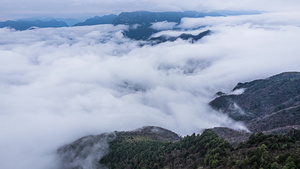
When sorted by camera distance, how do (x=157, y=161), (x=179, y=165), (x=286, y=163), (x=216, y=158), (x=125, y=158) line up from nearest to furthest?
(x=286, y=163) < (x=216, y=158) < (x=179, y=165) < (x=157, y=161) < (x=125, y=158)

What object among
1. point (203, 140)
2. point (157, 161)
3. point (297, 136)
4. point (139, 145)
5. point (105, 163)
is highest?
point (297, 136)

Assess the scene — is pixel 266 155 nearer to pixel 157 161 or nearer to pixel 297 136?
pixel 297 136

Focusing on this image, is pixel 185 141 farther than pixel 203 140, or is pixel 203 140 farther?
pixel 185 141

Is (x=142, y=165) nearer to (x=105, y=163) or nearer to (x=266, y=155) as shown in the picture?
(x=105, y=163)

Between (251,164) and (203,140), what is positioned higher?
(251,164)

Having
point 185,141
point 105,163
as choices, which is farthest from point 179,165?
point 105,163

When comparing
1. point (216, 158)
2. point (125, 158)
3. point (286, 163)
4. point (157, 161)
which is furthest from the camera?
point (125, 158)
